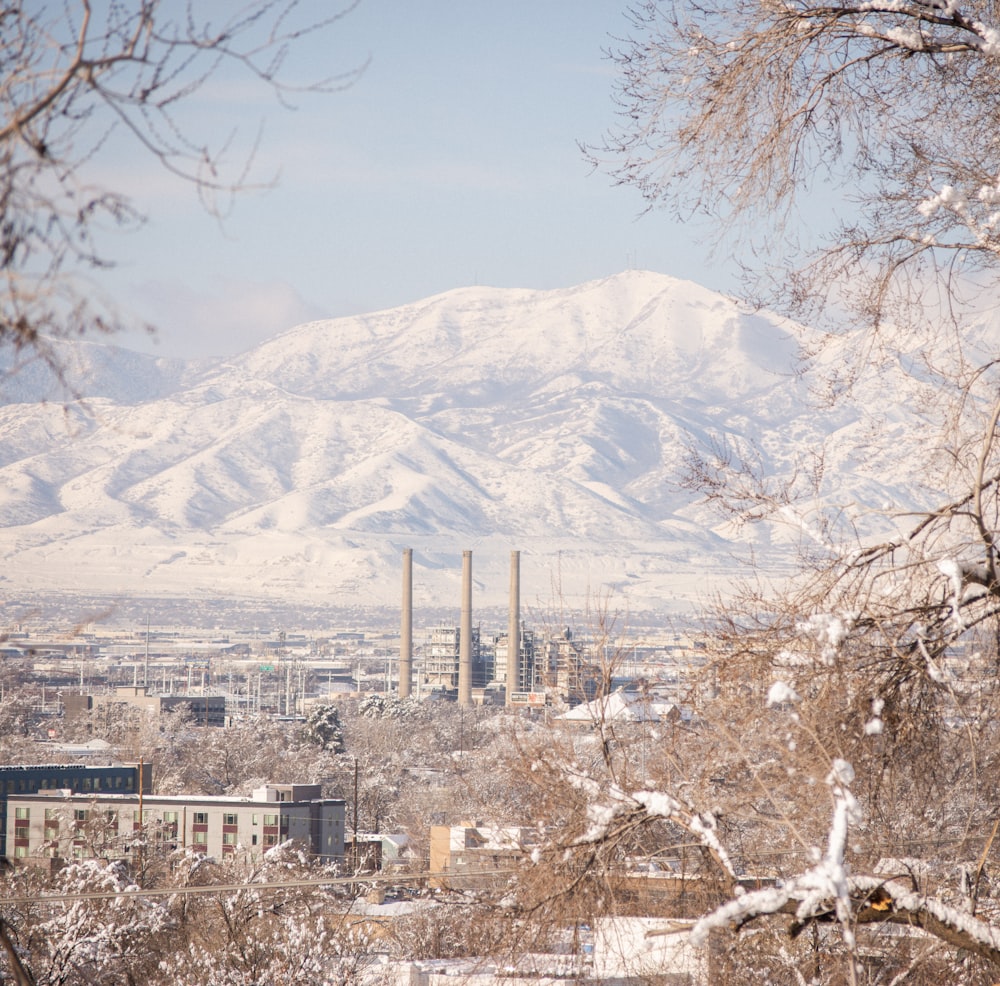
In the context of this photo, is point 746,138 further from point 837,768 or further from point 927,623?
point 837,768

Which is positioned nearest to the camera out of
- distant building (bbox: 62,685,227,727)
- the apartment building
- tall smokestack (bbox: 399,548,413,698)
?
the apartment building

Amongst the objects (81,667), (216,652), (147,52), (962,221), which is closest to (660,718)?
(962,221)

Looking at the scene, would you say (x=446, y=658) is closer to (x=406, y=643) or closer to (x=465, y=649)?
(x=465, y=649)

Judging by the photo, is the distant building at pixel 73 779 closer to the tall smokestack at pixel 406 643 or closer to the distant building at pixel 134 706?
the distant building at pixel 134 706

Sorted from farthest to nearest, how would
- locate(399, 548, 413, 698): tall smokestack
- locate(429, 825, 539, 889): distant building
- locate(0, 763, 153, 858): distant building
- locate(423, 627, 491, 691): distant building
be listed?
1. locate(423, 627, 491, 691): distant building
2. locate(399, 548, 413, 698): tall smokestack
3. locate(0, 763, 153, 858): distant building
4. locate(429, 825, 539, 889): distant building

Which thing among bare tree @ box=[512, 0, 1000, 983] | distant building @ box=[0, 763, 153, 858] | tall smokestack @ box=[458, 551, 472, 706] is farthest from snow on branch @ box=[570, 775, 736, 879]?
tall smokestack @ box=[458, 551, 472, 706]

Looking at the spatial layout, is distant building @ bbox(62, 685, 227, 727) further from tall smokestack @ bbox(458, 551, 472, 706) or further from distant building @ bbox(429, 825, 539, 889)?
distant building @ bbox(429, 825, 539, 889)

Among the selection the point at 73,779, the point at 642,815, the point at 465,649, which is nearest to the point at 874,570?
the point at 642,815
